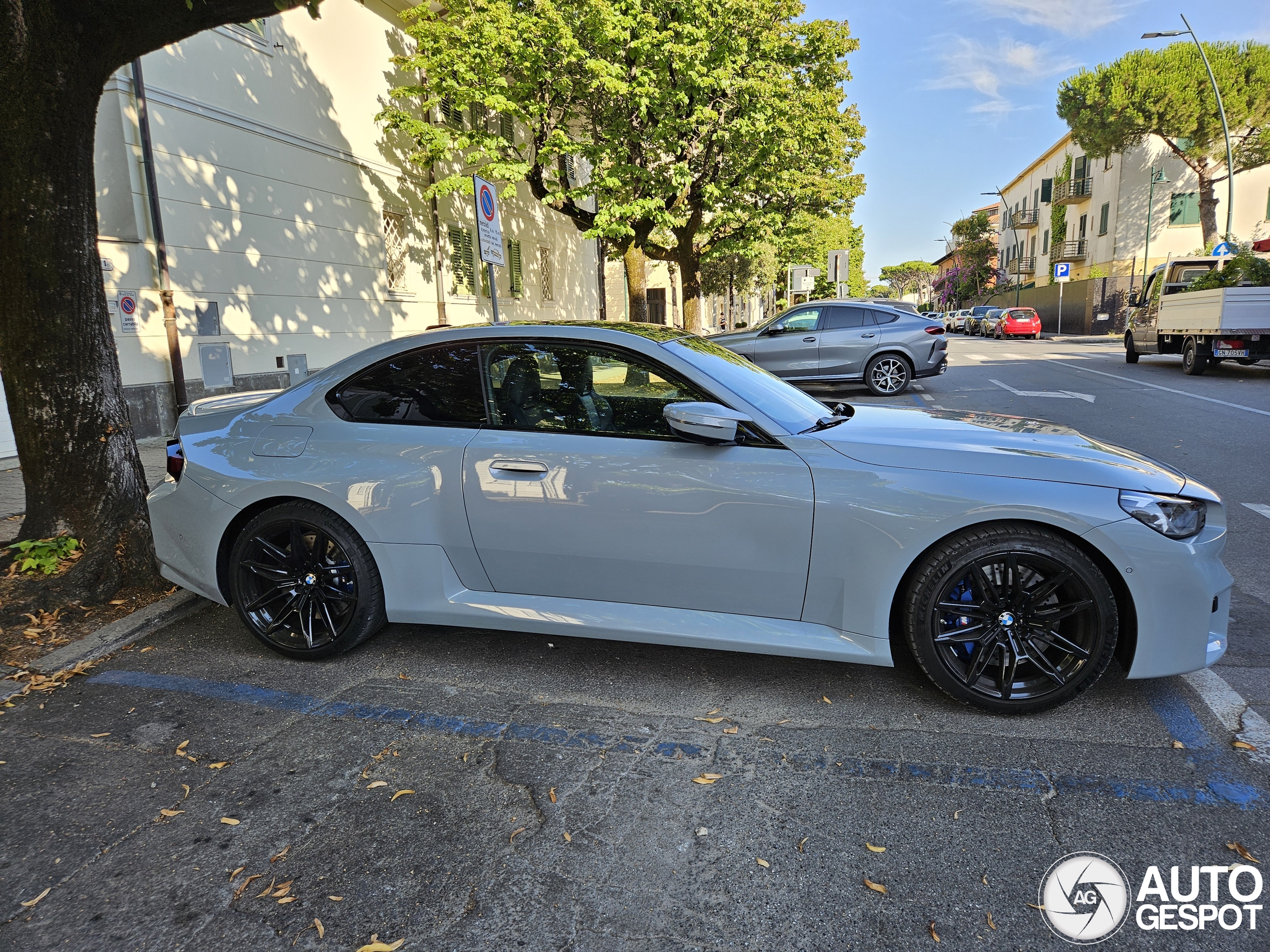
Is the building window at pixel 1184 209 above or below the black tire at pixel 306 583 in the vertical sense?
above

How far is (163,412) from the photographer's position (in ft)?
33.8

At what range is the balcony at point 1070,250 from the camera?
49094 millimetres

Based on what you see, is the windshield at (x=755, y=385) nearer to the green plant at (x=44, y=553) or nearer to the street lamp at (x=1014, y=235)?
the green plant at (x=44, y=553)

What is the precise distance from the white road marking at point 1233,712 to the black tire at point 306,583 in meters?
3.38

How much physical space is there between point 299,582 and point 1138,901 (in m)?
3.28

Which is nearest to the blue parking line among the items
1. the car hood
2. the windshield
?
the car hood

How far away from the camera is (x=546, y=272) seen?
22938 millimetres

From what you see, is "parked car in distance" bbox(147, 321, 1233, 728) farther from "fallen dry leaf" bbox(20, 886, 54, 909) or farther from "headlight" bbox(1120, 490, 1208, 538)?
"fallen dry leaf" bbox(20, 886, 54, 909)

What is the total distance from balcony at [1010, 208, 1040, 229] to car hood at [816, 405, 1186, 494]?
216 feet

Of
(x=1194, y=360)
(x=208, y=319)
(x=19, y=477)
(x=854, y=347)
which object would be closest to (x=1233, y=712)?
(x=19, y=477)

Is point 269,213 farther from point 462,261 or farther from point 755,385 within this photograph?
point 755,385

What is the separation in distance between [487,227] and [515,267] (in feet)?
47.9

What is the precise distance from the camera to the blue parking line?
2500mm

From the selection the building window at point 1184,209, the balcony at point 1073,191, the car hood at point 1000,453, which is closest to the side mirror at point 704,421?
the car hood at point 1000,453
